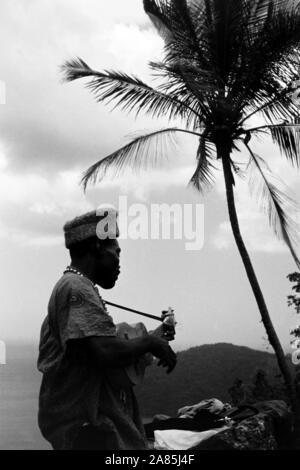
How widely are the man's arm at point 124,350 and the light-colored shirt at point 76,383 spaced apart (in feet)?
0.15

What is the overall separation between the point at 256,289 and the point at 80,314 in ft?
28.0

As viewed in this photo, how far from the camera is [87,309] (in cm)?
235

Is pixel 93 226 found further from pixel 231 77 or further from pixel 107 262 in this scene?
pixel 231 77

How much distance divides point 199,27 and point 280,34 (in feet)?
4.15

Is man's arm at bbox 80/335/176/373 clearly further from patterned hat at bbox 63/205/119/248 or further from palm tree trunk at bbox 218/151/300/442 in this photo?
palm tree trunk at bbox 218/151/300/442

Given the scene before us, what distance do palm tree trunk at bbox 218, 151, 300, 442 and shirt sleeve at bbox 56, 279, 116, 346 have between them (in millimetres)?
8381

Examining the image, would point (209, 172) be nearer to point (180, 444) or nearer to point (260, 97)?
point (260, 97)

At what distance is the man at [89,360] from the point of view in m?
2.30

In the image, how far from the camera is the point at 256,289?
1065cm

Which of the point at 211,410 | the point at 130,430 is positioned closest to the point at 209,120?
the point at 211,410

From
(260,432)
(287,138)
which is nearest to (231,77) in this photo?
(287,138)

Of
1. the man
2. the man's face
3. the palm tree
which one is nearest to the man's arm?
the man

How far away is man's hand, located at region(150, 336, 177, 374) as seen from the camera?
2.29 metres

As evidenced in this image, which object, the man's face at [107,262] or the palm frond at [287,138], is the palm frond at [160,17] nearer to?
the palm frond at [287,138]
